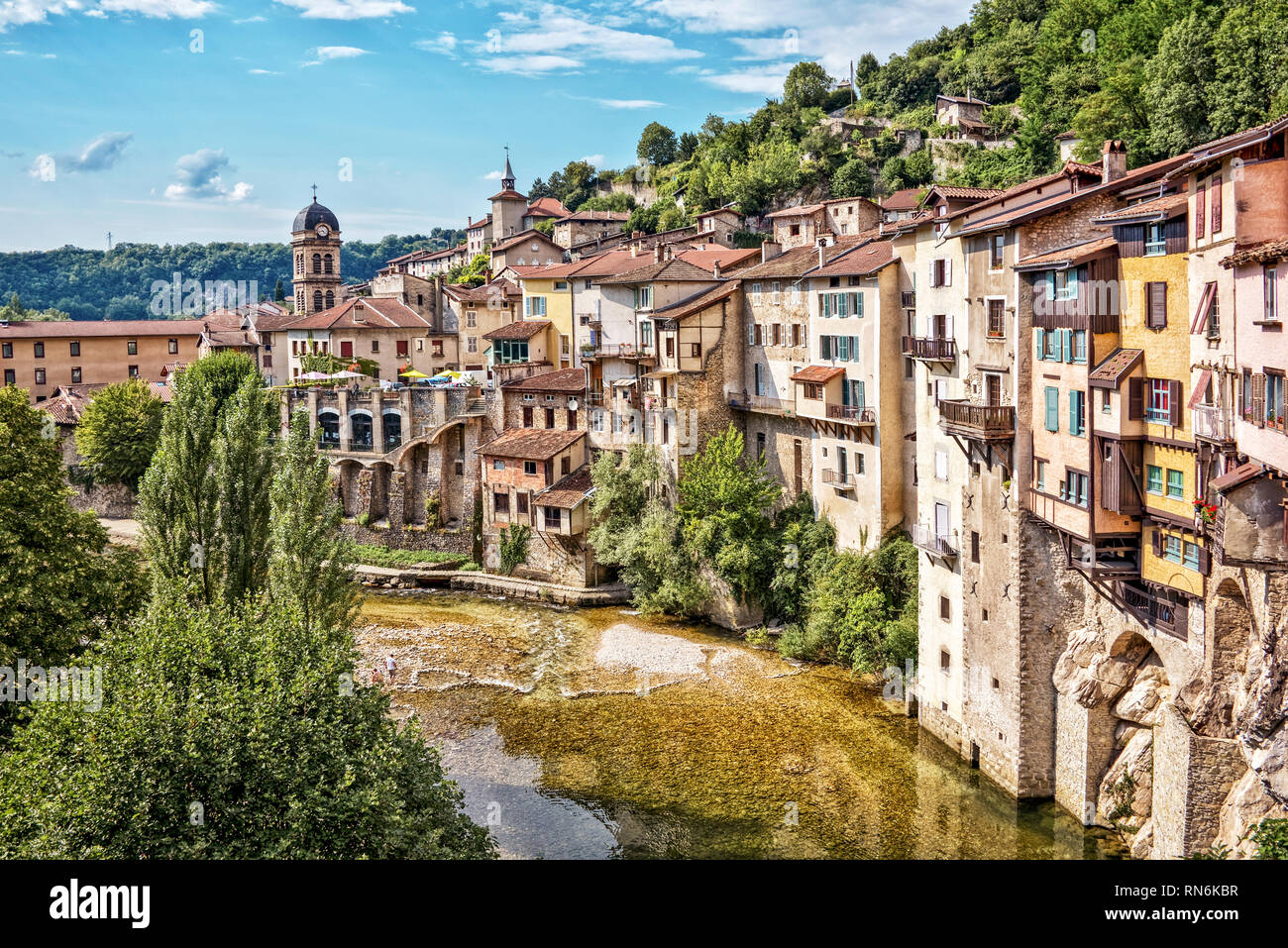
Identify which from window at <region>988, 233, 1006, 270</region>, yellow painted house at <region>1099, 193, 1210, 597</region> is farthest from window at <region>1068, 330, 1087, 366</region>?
window at <region>988, 233, 1006, 270</region>

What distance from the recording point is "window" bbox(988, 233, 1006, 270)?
2619 centimetres

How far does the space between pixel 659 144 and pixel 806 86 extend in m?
17.3

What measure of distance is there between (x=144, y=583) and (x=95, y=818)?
38.2 ft

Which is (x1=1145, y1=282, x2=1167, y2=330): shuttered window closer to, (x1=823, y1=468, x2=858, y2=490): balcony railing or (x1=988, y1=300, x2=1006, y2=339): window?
(x1=988, y1=300, x2=1006, y2=339): window

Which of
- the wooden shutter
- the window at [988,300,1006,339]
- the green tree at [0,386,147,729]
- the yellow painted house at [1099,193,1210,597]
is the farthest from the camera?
the window at [988,300,1006,339]

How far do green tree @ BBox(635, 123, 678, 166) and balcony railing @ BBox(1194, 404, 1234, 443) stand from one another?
10711 cm

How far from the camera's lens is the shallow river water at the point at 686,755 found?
24.1 meters

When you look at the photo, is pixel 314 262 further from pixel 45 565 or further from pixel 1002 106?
pixel 45 565

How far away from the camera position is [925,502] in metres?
30.5

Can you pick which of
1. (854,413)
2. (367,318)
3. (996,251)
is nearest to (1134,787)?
(996,251)

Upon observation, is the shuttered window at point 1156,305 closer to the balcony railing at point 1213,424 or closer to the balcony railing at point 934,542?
the balcony railing at point 1213,424

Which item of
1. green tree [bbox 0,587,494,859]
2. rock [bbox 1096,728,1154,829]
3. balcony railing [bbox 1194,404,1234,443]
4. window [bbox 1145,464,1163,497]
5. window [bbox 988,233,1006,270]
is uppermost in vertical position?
window [bbox 988,233,1006,270]

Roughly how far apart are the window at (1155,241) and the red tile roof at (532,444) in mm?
31149

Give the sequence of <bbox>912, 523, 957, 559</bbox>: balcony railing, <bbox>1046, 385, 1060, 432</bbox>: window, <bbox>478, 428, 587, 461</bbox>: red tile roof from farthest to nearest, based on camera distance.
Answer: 1. <bbox>478, 428, 587, 461</bbox>: red tile roof
2. <bbox>912, 523, 957, 559</bbox>: balcony railing
3. <bbox>1046, 385, 1060, 432</bbox>: window
